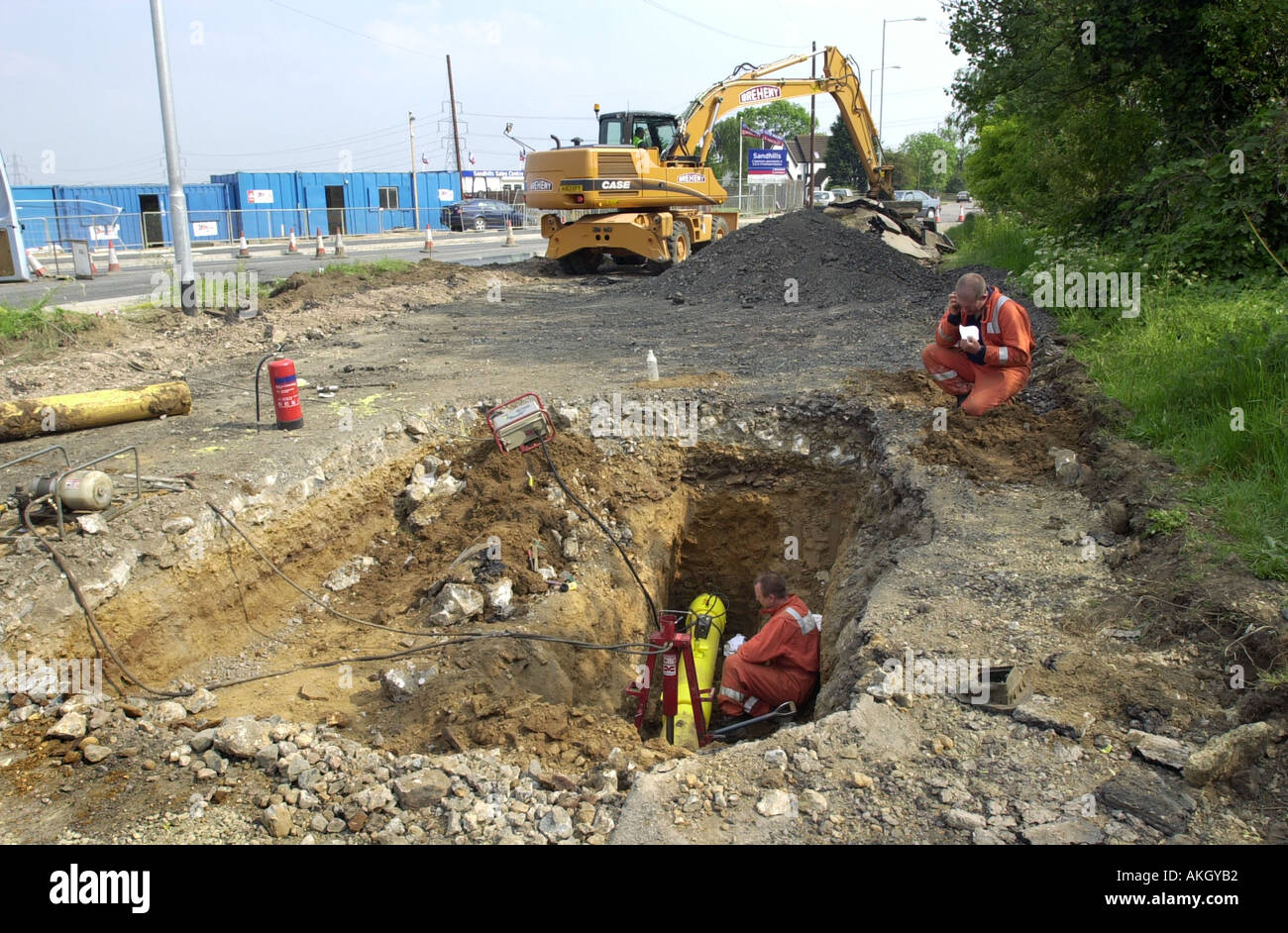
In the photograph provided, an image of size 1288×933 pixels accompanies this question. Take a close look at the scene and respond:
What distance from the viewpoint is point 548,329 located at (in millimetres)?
11961

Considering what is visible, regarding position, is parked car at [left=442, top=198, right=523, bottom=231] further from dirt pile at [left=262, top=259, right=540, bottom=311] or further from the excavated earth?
the excavated earth

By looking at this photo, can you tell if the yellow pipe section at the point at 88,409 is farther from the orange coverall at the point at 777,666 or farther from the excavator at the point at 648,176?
the excavator at the point at 648,176

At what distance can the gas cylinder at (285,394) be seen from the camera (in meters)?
6.81

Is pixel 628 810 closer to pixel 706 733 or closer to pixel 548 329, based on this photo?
pixel 706 733

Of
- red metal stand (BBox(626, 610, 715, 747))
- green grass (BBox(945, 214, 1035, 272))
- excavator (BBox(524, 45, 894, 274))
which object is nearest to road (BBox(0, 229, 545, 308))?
excavator (BBox(524, 45, 894, 274))

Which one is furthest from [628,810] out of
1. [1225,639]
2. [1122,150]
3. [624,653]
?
[1122,150]

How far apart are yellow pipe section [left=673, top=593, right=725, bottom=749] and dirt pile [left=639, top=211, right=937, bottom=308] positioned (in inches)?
277

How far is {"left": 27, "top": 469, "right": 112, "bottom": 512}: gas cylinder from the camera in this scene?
4945 mm

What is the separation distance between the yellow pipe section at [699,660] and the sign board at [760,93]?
13413 mm

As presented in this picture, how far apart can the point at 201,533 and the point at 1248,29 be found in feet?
38.2

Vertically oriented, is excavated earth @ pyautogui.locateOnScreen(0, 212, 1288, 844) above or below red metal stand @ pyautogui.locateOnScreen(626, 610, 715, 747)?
above

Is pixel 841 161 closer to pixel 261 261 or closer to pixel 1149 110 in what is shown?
pixel 261 261

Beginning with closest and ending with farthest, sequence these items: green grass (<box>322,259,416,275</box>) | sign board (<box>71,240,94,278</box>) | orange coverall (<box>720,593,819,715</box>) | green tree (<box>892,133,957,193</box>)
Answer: orange coverall (<box>720,593,819,715</box>), green grass (<box>322,259,416,275</box>), sign board (<box>71,240,94,278</box>), green tree (<box>892,133,957,193</box>)

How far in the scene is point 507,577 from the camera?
623 cm
